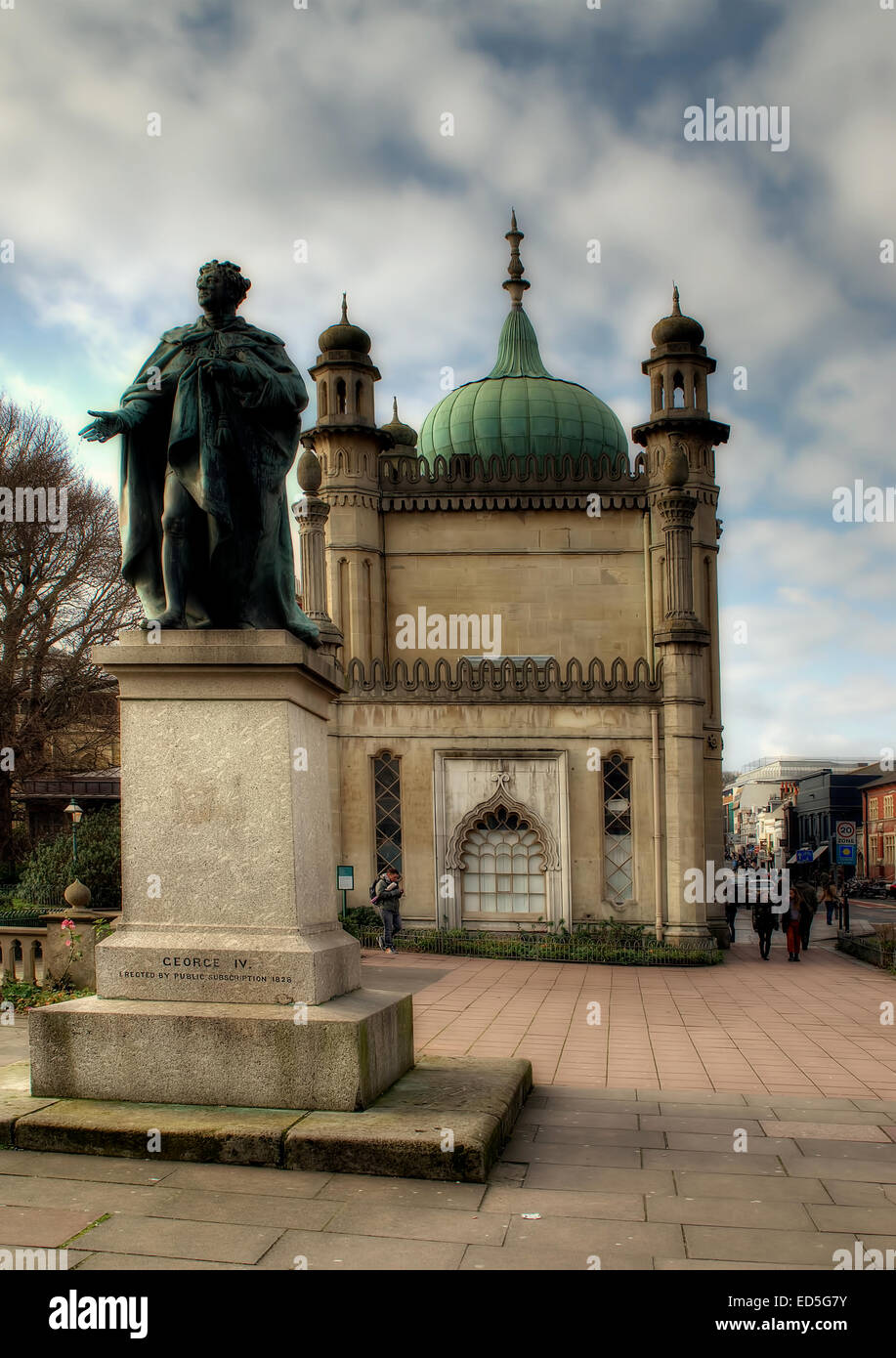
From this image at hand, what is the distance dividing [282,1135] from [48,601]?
33297 mm

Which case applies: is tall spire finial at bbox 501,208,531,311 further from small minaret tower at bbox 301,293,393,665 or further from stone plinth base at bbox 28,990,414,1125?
stone plinth base at bbox 28,990,414,1125

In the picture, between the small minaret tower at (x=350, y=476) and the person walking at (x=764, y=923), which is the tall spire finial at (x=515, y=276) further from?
the person walking at (x=764, y=923)

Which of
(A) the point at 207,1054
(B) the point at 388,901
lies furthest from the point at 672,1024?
(A) the point at 207,1054

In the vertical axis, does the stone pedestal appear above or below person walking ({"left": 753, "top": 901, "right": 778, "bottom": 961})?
above

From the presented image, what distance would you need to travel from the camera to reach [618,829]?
2362 cm

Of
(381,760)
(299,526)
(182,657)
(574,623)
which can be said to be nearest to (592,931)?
(381,760)

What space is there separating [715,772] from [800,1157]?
22.2 metres

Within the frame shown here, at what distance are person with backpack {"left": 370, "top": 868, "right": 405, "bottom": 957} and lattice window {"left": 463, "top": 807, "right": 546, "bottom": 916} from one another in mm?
1833

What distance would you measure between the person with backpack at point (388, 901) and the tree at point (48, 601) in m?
17.0

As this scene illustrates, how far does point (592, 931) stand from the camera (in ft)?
75.0

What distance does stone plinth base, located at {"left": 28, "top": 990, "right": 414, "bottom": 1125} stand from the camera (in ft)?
19.1

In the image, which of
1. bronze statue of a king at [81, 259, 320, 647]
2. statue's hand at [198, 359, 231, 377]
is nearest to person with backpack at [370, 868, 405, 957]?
bronze statue of a king at [81, 259, 320, 647]

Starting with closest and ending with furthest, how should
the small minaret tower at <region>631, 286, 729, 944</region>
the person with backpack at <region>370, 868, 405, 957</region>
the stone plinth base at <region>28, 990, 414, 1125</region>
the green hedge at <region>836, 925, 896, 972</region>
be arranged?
1. the stone plinth base at <region>28, 990, 414, 1125</region>
2. the person with backpack at <region>370, 868, 405, 957</region>
3. the green hedge at <region>836, 925, 896, 972</region>
4. the small minaret tower at <region>631, 286, 729, 944</region>

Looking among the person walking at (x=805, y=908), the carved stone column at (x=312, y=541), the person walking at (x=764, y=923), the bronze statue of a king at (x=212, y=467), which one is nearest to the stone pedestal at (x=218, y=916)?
the bronze statue of a king at (x=212, y=467)
